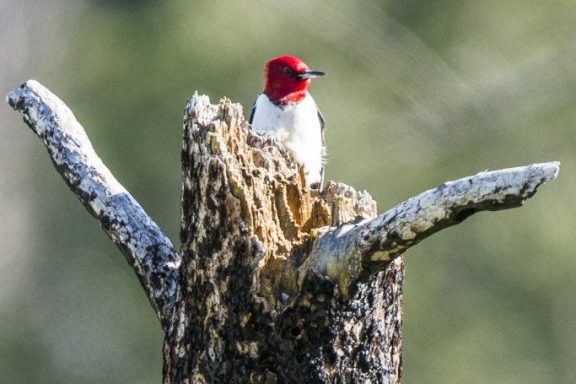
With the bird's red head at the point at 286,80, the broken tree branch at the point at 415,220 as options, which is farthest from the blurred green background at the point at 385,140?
the broken tree branch at the point at 415,220

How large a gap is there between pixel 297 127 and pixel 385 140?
18.9ft

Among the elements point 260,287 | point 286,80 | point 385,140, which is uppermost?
point 385,140

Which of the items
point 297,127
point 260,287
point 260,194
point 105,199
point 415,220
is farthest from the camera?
point 297,127

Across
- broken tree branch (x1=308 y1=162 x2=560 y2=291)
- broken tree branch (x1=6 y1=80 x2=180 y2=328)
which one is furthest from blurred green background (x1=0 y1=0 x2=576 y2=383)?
broken tree branch (x1=308 y1=162 x2=560 y2=291)

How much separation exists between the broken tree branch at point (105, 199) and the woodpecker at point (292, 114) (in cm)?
214

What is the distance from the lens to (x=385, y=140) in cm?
1210

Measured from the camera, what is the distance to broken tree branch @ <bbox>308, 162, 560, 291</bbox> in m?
3.11

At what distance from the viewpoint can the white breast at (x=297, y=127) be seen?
639cm

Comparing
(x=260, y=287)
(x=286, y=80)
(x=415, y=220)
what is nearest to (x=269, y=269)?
(x=260, y=287)

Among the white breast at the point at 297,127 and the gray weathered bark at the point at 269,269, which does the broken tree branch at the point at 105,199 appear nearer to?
the gray weathered bark at the point at 269,269

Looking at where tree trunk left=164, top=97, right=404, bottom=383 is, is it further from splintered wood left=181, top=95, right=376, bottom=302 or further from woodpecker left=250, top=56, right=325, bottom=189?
woodpecker left=250, top=56, right=325, bottom=189

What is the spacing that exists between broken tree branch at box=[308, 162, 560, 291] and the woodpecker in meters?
2.70

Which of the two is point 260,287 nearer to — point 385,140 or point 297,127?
point 297,127

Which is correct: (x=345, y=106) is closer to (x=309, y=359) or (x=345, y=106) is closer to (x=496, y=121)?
(x=496, y=121)
